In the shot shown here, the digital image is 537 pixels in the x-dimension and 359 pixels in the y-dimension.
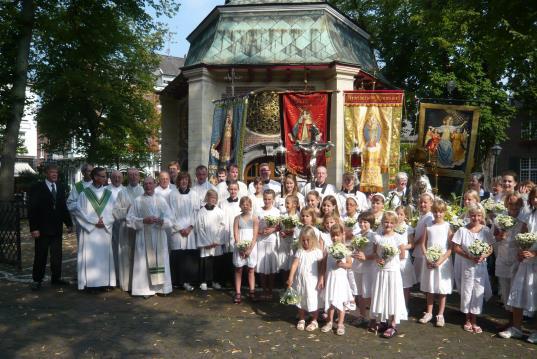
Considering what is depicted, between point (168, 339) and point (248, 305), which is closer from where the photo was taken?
point (168, 339)

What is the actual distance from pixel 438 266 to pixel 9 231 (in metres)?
8.89

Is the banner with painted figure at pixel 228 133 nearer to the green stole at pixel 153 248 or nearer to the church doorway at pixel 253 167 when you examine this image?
the green stole at pixel 153 248

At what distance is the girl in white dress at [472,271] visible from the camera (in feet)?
20.7

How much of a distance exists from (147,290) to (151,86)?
81.5ft

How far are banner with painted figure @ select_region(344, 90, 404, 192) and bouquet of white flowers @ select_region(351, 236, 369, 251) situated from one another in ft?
15.8

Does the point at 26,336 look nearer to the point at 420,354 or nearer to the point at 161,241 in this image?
the point at 161,241

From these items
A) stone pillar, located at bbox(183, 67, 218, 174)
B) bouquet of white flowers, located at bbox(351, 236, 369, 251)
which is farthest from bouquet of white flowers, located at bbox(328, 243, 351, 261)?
stone pillar, located at bbox(183, 67, 218, 174)

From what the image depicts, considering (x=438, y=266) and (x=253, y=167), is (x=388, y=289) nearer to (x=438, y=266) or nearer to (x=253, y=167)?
(x=438, y=266)

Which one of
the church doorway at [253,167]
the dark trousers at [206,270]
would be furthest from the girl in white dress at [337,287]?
the church doorway at [253,167]

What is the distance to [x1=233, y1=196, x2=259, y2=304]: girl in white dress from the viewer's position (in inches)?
301

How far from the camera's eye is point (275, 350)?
18.1ft

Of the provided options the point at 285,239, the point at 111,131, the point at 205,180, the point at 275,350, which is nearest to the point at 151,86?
the point at 111,131

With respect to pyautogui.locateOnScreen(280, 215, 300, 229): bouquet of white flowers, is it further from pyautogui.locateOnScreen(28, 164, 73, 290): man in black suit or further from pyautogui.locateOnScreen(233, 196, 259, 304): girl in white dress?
pyautogui.locateOnScreen(28, 164, 73, 290): man in black suit

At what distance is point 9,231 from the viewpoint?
1085cm
